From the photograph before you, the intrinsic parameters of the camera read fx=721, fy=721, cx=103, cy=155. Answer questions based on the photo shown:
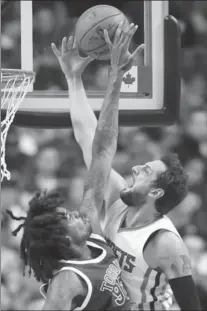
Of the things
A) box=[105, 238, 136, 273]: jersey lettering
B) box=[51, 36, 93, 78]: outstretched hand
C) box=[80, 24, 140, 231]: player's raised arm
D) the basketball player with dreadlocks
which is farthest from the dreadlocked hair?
box=[51, 36, 93, 78]: outstretched hand

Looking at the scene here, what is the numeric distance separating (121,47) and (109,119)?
0.73ft

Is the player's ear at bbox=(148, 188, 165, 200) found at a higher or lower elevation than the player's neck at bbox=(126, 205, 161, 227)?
higher

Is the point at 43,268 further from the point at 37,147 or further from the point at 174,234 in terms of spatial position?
the point at 37,147

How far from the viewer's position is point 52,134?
2.52 m

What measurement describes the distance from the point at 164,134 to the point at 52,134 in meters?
0.40

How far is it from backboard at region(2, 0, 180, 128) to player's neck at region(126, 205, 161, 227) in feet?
1.10

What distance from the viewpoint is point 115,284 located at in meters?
2.04

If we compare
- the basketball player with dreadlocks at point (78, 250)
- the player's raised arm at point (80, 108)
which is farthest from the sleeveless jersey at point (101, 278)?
the player's raised arm at point (80, 108)

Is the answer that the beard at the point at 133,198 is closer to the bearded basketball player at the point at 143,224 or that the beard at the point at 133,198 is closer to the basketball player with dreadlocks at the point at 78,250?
the bearded basketball player at the point at 143,224

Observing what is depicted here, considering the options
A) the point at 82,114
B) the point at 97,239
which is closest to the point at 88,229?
the point at 97,239

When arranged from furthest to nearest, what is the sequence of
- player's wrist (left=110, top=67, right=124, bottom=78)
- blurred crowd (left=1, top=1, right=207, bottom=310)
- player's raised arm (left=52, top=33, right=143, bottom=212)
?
blurred crowd (left=1, top=1, right=207, bottom=310)
player's raised arm (left=52, top=33, right=143, bottom=212)
player's wrist (left=110, top=67, right=124, bottom=78)

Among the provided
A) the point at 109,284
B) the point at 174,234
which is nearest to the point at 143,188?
the point at 174,234

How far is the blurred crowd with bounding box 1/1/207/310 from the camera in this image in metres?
2.38

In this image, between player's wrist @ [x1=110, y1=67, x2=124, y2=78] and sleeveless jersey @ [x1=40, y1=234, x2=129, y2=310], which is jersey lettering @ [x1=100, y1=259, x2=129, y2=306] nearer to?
sleeveless jersey @ [x1=40, y1=234, x2=129, y2=310]
